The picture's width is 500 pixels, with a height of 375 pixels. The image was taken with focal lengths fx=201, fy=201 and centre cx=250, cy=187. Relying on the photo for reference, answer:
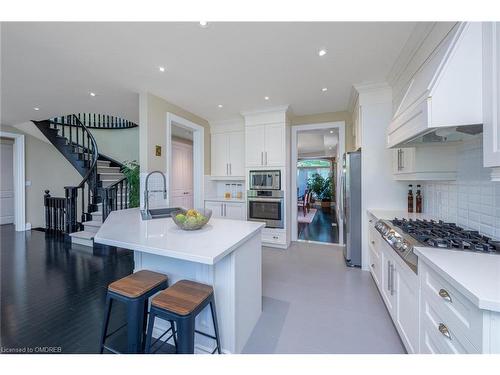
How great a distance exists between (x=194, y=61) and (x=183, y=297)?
2.40 meters

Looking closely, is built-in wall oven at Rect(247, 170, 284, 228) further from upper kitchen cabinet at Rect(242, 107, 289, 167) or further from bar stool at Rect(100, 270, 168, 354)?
bar stool at Rect(100, 270, 168, 354)

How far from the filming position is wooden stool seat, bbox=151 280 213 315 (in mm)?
1135

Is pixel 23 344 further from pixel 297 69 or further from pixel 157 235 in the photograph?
pixel 297 69

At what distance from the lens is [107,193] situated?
4004 mm

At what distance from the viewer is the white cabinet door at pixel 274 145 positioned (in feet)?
12.6

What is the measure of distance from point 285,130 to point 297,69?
4.61ft

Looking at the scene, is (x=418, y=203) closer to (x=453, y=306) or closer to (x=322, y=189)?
(x=453, y=306)

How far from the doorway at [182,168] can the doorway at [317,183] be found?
2.98 metres

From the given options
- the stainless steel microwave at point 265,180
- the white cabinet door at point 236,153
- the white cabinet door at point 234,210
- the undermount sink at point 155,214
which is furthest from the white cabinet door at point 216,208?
the undermount sink at point 155,214

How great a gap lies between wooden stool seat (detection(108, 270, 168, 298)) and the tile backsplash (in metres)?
2.39

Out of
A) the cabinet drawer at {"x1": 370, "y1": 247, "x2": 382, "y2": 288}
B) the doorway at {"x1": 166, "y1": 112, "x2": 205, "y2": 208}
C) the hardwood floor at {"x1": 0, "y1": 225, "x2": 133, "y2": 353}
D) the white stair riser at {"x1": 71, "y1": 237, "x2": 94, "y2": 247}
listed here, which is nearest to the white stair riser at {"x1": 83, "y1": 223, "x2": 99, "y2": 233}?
the white stair riser at {"x1": 71, "y1": 237, "x2": 94, "y2": 247}

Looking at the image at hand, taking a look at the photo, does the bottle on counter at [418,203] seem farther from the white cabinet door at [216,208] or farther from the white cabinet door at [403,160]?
the white cabinet door at [216,208]
